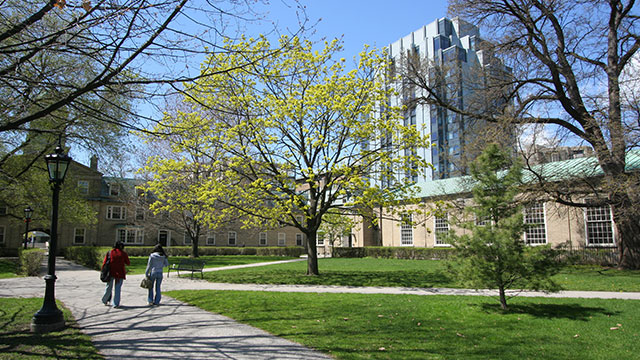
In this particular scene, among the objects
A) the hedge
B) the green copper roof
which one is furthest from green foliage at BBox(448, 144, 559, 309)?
the hedge

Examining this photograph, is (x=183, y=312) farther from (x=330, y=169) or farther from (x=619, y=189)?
(x=619, y=189)

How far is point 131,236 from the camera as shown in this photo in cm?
4522

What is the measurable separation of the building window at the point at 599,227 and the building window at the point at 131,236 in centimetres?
4316

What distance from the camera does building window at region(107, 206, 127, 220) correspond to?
4525cm

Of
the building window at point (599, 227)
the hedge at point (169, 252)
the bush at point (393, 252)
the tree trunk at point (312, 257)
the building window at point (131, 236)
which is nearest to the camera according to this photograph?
the tree trunk at point (312, 257)

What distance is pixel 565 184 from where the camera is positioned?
17.9 meters

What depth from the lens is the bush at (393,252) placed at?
103 feet

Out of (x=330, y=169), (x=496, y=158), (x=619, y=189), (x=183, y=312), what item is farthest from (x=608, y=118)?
(x=183, y=312)

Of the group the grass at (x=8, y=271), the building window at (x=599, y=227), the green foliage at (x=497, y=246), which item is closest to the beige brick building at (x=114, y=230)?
the grass at (x=8, y=271)

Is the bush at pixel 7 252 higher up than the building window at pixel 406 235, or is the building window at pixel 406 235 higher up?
the building window at pixel 406 235

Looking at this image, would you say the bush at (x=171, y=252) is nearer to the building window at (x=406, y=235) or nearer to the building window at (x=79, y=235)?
the building window at (x=79, y=235)

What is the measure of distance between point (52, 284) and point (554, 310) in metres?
10.6

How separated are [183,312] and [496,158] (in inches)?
317

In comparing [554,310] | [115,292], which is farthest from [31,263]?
[554,310]
